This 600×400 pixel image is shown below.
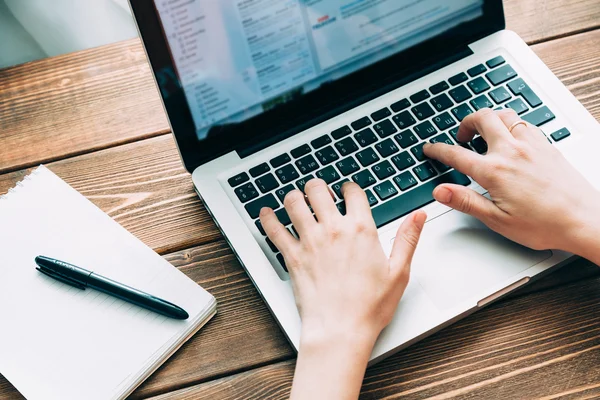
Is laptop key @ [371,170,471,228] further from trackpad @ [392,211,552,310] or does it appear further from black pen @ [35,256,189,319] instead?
black pen @ [35,256,189,319]

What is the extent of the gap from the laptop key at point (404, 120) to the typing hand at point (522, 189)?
0.05 meters

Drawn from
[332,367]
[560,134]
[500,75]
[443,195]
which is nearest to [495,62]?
[500,75]

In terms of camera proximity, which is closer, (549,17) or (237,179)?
(237,179)

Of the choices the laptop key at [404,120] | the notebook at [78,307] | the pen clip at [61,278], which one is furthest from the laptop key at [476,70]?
the pen clip at [61,278]

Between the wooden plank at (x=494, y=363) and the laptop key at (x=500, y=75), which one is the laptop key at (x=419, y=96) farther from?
the wooden plank at (x=494, y=363)

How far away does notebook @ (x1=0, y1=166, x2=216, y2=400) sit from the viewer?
0.60m

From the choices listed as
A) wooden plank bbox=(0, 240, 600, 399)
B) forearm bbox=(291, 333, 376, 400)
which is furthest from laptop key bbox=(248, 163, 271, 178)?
forearm bbox=(291, 333, 376, 400)

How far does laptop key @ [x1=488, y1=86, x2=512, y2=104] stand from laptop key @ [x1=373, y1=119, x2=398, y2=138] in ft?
0.43

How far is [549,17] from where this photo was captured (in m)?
0.86

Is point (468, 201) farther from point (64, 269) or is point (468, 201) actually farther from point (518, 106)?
point (64, 269)

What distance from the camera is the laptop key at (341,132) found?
27.5 inches

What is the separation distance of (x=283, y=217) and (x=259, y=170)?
0.22ft

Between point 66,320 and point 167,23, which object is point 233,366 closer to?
point 66,320

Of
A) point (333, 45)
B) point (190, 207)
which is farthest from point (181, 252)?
point (333, 45)
